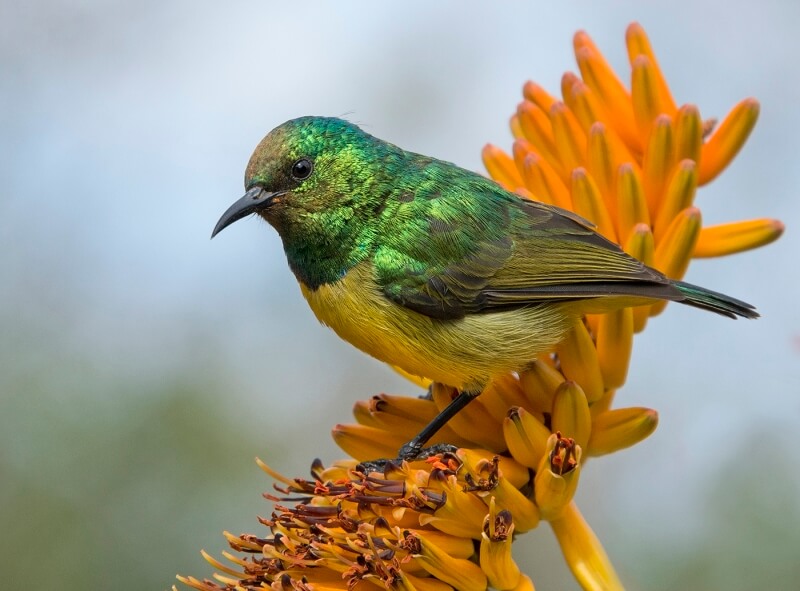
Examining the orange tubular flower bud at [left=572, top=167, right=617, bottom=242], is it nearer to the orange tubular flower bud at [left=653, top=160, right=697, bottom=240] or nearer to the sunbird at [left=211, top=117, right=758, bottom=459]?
the sunbird at [left=211, top=117, right=758, bottom=459]

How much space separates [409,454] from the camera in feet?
10.2

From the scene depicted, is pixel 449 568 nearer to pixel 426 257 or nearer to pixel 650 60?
pixel 426 257

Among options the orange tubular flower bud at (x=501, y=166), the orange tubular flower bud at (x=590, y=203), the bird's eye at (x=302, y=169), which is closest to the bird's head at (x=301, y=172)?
the bird's eye at (x=302, y=169)

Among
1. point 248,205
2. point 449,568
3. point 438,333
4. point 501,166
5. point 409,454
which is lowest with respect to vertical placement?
point 449,568

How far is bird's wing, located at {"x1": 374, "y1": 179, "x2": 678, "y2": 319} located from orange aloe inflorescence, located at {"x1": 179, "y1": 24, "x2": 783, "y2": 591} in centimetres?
9

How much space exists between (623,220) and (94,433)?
3897 millimetres

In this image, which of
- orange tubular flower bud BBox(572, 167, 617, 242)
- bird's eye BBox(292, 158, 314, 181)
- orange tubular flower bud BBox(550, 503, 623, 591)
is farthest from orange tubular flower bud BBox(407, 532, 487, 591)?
bird's eye BBox(292, 158, 314, 181)

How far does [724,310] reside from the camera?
3.28 m

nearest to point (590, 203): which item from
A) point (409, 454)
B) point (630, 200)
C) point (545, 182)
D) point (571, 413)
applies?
point (630, 200)

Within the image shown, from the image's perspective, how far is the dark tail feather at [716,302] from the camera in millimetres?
3184

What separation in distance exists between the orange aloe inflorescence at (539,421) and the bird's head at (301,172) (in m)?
0.48

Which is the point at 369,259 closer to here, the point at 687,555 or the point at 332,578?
the point at 332,578

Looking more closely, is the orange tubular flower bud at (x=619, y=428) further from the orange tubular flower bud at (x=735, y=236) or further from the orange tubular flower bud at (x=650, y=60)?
the orange tubular flower bud at (x=650, y=60)

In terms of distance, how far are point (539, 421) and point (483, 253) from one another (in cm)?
67
